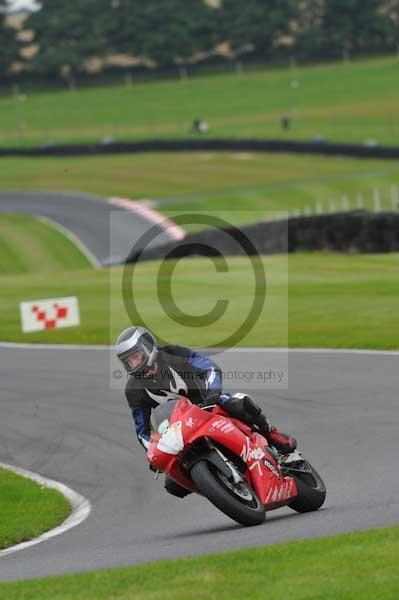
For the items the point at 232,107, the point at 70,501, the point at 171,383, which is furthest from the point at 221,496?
the point at 232,107

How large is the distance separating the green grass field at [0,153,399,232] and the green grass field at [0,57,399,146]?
738cm

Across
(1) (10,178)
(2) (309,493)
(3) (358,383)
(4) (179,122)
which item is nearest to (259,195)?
(1) (10,178)

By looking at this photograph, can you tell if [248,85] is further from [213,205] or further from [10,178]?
[213,205]

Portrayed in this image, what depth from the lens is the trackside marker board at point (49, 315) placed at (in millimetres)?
23422

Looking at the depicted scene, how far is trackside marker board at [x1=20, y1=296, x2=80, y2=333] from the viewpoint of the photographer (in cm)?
2342

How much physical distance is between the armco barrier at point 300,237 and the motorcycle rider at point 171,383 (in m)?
22.8

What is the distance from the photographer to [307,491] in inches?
409

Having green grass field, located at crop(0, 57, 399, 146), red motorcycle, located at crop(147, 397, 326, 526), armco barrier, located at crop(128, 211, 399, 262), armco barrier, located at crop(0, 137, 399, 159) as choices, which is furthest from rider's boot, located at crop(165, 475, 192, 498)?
green grass field, located at crop(0, 57, 399, 146)

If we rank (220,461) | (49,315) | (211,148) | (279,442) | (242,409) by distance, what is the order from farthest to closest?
(211,148) < (49,315) < (279,442) < (242,409) < (220,461)

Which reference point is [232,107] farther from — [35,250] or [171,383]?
[171,383]

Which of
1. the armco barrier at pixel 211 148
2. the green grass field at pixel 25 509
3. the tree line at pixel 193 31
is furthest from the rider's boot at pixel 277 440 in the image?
the tree line at pixel 193 31

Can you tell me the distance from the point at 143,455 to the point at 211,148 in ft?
190

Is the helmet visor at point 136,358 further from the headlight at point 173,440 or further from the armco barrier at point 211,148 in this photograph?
the armco barrier at point 211,148

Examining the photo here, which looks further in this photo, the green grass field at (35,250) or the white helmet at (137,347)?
the green grass field at (35,250)
